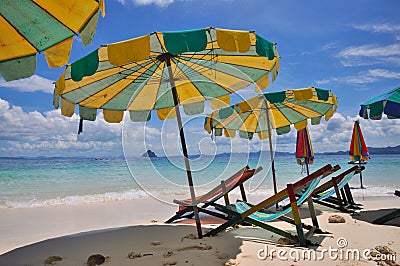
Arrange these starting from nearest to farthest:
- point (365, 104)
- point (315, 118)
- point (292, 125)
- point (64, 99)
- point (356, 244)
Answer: point (356, 244) → point (64, 99) → point (365, 104) → point (315, 118) → point (292, 125)

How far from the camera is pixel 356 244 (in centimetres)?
345

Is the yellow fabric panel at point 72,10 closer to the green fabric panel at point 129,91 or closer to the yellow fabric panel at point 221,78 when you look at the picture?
the green fabric panel at point 129,91

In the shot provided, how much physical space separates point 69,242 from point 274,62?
3.72m

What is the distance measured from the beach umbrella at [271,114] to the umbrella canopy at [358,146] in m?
3.48

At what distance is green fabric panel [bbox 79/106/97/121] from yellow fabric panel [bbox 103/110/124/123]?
11.2 inches

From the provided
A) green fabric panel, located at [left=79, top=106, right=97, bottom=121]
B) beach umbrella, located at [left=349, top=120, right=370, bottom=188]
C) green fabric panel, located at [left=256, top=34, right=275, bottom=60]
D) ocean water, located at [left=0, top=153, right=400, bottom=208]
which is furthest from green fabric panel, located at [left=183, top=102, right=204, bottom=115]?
beach umbrella, located at [left=349, top=120, right=370, bottom=188]

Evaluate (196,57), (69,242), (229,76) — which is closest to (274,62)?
(229,76)

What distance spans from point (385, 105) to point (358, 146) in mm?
5458

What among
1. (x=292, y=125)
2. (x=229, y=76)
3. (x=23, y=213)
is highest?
(x=229, y=76)

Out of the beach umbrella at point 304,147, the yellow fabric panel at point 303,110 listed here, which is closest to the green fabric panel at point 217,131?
the yellow fabric panel at point 303,110

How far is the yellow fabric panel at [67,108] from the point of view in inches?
164

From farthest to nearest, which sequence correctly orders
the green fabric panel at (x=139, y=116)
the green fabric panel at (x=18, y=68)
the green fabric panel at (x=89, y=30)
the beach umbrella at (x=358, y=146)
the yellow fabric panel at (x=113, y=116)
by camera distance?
1. the beach umbrella at (x=358, y=146)
2. the green fabric panel at (x=139, y=116)
3. the yellow fabric panel at (x=113, y=116)
4. the green fabric panel at (x=18, y=68)
5. the green fabric panel at (x=89, y=30)

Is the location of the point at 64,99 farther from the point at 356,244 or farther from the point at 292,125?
the point at 292,125

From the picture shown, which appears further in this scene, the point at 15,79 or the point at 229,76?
the point at 229,76
